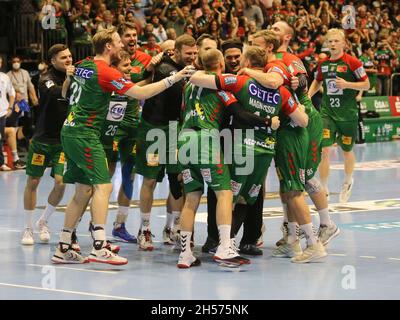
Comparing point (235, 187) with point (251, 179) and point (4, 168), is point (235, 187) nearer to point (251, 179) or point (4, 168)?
point (251, 179)

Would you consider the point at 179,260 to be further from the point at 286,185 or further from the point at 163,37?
the point at 163,37

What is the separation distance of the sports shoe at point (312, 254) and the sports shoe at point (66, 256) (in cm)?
218

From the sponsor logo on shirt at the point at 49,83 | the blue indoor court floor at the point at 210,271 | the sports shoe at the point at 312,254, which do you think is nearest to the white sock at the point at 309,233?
the sports shoe at the point at 312,254

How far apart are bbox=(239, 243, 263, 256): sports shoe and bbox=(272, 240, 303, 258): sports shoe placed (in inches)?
6.3

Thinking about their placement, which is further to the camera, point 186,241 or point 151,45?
point 151,45

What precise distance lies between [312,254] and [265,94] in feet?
5.55

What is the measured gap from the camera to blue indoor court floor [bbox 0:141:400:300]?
27.5 feet

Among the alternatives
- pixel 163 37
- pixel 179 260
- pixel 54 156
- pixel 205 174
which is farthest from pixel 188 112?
pixel 163 37

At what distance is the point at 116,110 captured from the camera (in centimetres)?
1050

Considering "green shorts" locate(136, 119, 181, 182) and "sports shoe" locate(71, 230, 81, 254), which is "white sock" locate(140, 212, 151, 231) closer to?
"green shorts" locate(136, 119, 181, 182)

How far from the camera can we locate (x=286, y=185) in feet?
32.5

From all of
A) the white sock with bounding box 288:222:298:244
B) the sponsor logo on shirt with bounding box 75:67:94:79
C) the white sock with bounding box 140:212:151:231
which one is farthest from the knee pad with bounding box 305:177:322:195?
the sponsor logo on shirt with bounding box 75:67:94:79

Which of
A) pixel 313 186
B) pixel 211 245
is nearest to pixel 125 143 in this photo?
pixel 211 245

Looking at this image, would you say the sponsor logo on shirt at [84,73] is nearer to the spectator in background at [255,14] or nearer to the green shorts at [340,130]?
the green shorts at [340,130]
